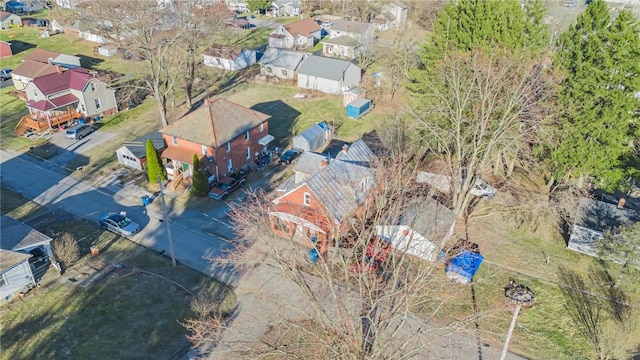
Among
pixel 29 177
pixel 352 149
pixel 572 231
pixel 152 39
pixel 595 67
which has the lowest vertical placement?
pixel 29 177

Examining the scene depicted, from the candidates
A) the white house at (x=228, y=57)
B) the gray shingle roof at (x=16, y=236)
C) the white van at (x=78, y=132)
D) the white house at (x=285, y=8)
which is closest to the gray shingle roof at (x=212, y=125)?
the white van at (x=78, y=132)

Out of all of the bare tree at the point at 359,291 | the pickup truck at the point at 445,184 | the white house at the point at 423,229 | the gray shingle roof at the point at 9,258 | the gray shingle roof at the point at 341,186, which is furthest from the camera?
the pickup truck at the point at 445,184

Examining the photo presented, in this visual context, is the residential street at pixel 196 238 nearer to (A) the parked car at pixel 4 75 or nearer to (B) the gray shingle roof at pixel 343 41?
(A) the parked car at pixel 4 75

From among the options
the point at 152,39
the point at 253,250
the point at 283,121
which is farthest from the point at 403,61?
the point at 253,250

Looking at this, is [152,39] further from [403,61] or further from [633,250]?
[633,250]

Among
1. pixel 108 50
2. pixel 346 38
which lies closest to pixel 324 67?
pixel 346 38

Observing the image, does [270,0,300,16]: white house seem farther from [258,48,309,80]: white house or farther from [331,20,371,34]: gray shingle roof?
[258,48,309,80]: white house

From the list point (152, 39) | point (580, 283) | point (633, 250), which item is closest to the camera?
point (633, 250)

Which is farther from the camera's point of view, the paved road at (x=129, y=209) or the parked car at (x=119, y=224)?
the parked car at (x=119, y=224)
